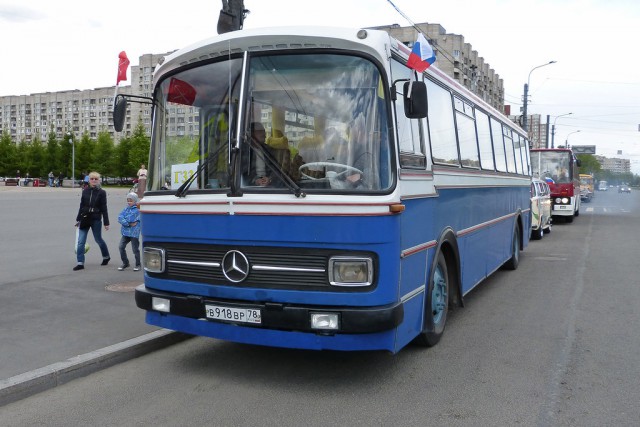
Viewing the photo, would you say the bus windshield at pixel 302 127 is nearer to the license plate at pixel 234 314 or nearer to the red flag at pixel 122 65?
the license plate at pixel 234 314

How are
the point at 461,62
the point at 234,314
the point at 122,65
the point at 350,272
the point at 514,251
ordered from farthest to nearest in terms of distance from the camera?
the point at 461,62 < the point at 514,251 < the point at 122,65 < the point at 234,314 < the point at 350,272

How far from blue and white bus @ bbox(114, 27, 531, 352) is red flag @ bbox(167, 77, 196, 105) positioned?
0.6 inches

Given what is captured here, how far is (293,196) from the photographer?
4797 millimetres

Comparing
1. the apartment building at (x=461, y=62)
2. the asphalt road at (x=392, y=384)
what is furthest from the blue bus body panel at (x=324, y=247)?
the apartment building at (x=461, y=62)

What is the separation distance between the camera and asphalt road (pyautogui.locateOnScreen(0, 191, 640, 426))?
4547 millimetres

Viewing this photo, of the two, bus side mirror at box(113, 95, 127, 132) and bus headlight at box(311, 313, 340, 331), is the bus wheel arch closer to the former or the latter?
bus headlight at box(311, 313, 340, 331)

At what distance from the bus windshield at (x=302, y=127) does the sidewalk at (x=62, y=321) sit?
79.4 inches

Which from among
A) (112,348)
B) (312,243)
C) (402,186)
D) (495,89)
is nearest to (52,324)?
(112,348)

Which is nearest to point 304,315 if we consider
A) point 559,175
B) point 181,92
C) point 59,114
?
point 181,92

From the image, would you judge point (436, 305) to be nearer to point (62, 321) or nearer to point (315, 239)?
point (315, 239)

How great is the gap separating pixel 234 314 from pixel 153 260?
1.06m

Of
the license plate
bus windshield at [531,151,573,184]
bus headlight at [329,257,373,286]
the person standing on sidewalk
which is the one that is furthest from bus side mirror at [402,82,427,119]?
bus windshield at [531,151,573,184]

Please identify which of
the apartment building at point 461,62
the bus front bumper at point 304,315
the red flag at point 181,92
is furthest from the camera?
the apartment building at point 461,62

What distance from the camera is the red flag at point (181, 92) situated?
5596 millimetres
